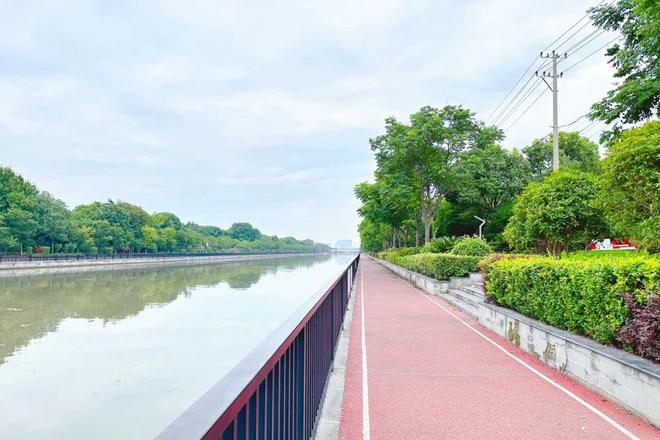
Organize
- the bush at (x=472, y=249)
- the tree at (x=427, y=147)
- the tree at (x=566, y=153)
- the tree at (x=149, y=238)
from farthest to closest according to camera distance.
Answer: the tree at (x=149, y=238), the tree at (x=566, y=153), the tree at (x=427, y=147), the bush at (x=472, y=249)

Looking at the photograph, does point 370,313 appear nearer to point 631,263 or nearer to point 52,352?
point 631,263

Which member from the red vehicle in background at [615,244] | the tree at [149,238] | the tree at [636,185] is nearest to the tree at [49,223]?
the tree at [149,238]

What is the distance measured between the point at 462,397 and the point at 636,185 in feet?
28.7

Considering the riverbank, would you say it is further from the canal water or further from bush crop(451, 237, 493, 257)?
bush crop(451, 237, 493, 257)

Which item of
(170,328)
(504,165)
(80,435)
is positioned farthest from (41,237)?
(80,435)

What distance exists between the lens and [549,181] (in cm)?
1457

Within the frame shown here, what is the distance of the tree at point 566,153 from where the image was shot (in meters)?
39.9

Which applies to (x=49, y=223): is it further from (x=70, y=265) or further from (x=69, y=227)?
(x=70, y=265)

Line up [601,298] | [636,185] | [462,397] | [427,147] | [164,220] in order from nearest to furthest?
1. [462,397]
2. [601,298]
3. [636,185]
4. [427,147]
5. [164,220]

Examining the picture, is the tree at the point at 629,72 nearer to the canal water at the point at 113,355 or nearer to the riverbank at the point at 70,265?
the canal water at the point at 113,355

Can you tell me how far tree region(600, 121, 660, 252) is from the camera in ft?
33.2

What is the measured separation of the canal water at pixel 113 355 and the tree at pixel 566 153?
96.7ft

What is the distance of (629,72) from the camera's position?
16.0 m

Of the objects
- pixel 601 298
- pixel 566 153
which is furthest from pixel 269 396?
pixel 566 153
